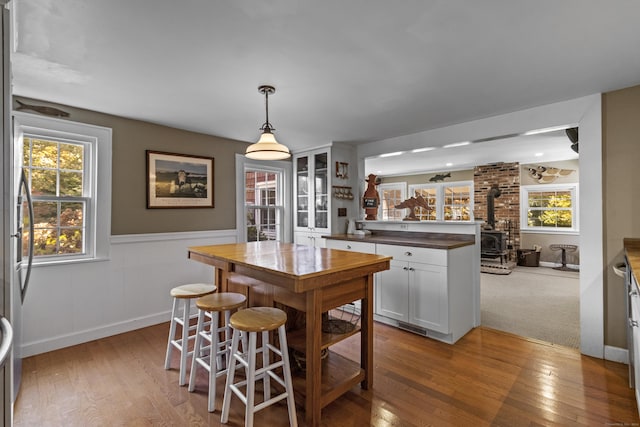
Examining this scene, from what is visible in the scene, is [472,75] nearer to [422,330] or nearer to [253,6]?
[253,6]

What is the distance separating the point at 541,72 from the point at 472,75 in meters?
0.49

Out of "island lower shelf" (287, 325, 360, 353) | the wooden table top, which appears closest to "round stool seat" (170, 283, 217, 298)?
the wooden table top

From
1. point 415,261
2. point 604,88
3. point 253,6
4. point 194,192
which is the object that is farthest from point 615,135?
point 194,192

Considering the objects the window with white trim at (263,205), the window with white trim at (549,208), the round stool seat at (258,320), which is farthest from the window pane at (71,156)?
the window with white trim at (549,208)

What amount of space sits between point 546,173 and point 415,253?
5.77 meters

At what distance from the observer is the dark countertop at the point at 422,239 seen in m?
3.16

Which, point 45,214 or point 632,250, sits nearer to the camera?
point 632,250

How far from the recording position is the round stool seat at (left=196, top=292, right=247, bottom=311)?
83.1 inches

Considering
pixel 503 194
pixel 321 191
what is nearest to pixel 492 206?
pixel 503 194

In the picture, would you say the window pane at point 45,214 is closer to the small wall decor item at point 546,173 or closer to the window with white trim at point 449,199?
the window with white trim at point 449,199

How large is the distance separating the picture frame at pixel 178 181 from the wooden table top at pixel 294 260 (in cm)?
119

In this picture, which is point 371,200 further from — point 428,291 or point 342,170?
point 428,291

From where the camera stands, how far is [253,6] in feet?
5.05

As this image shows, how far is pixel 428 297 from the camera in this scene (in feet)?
10.2
